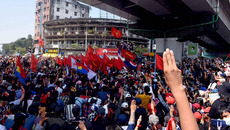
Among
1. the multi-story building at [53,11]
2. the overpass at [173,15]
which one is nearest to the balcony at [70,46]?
the multi-story building at [53,11]

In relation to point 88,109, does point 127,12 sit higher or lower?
higher

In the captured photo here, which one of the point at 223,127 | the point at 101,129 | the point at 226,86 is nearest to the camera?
the point at 223,127

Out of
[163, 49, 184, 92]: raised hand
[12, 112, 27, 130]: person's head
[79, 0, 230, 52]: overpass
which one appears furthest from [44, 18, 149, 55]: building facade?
[163, 49, 184, 92]: raised hand

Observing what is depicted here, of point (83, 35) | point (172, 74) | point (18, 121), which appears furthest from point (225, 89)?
point (83, 35)

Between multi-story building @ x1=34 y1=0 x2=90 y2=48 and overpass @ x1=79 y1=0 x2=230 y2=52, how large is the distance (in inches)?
1452

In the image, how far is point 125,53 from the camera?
11500mm

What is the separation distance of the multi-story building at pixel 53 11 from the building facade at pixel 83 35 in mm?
6615

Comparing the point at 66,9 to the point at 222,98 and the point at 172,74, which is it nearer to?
the point at 222,98

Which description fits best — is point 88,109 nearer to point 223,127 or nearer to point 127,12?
point 223,127

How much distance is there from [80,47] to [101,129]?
3970cm

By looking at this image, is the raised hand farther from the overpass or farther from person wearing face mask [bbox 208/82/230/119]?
the overpass

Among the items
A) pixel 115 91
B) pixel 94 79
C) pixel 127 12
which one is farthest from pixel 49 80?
pixel 127 12

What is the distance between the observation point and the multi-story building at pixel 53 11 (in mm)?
51406

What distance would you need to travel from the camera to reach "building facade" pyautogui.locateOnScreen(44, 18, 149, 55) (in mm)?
41969
